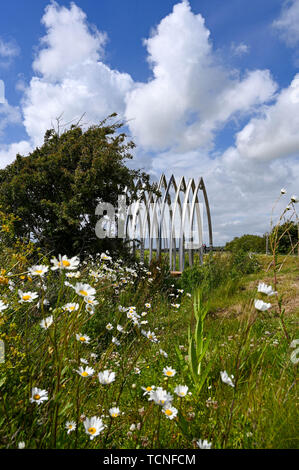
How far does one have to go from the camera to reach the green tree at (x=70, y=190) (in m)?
8.06

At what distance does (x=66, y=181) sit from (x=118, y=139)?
78.5 inches

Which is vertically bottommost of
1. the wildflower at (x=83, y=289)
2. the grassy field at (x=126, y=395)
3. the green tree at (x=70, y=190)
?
the grassy field at (x=126, y=395)

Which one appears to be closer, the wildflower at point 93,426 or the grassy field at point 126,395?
the wildflower at point 93,426

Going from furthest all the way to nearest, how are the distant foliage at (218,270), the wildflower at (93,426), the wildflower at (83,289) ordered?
the distant foliage at (218,270)
the wildflower at (83,289)
the wildflower at (93,426)

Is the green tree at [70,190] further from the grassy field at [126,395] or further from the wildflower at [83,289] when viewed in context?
the wildflower at [83,289]

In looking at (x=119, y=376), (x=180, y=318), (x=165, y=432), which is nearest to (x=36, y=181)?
(x=180, y=318)

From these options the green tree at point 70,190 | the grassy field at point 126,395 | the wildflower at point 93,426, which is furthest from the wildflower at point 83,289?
the green tree at point 70,190

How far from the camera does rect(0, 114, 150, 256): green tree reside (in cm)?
806

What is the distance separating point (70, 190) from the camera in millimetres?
8562

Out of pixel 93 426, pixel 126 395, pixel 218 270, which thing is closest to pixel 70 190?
pixel 218 270

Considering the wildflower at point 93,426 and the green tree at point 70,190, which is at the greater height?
the green tree at point 70,190

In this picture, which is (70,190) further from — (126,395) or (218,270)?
(126,395)
